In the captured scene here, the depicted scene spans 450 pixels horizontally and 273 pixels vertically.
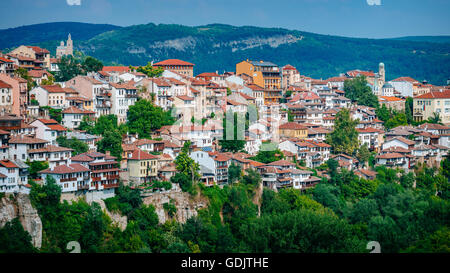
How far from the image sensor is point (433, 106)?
136 ft

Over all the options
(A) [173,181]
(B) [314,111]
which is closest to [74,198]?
(A) [173,181]

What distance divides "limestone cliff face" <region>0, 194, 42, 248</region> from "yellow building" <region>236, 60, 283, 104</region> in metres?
21.5

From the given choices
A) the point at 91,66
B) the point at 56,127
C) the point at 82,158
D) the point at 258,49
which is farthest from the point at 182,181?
the point at 258,49

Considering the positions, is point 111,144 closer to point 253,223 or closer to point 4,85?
point 4,85

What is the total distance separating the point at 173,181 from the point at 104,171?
9.96 feet

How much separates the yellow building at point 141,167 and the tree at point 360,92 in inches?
852

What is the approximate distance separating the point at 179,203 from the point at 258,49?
207 ft

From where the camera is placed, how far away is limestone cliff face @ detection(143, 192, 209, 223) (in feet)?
73.4

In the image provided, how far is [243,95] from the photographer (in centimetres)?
3447

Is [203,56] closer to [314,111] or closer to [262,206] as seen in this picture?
[314,111]

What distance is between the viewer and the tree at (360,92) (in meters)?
41.4

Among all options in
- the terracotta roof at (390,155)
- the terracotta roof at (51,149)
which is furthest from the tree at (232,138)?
the terracotta roof at (51,149)

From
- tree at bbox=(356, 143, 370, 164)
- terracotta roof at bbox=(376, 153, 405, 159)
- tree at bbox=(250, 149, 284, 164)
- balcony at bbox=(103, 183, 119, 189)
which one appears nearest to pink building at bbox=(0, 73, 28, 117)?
balcony at bbox=(103, 183, 119, 189)
